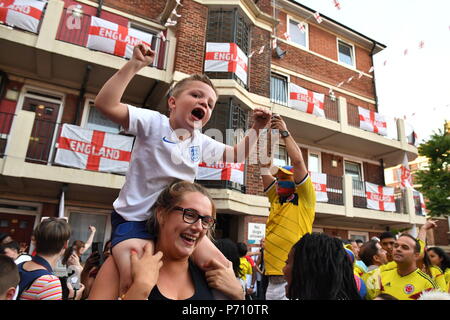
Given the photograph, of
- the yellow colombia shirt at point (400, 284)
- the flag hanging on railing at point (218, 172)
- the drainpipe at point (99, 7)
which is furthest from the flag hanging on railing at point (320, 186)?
the drainpipe at point (99, 7)

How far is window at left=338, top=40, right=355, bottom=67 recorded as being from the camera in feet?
49.1

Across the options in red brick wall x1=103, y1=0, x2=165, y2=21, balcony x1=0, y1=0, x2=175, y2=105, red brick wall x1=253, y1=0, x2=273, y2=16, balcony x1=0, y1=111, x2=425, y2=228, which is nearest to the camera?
balcony x1=0, y1=111, x2=425, y2=228

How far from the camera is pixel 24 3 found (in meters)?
7.95

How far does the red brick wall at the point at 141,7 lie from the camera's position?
33.9ft

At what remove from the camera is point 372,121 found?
12.9 m

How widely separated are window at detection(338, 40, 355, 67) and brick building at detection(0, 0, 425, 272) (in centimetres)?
120

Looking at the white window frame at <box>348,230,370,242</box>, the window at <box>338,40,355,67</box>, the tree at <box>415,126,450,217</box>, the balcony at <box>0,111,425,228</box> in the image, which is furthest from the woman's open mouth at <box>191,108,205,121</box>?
the tree at <box>415,126,450,217</box>

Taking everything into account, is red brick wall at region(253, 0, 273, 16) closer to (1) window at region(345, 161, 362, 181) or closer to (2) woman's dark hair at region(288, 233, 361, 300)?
(1) window at region(345, 161, 362, 181)

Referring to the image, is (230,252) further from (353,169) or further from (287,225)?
(353,169)

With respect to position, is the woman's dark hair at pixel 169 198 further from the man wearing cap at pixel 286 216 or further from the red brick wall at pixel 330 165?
the red brick wall at pixel 330 165

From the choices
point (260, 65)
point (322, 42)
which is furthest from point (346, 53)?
point (260, 65)

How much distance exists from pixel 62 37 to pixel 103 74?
1.46 metres
